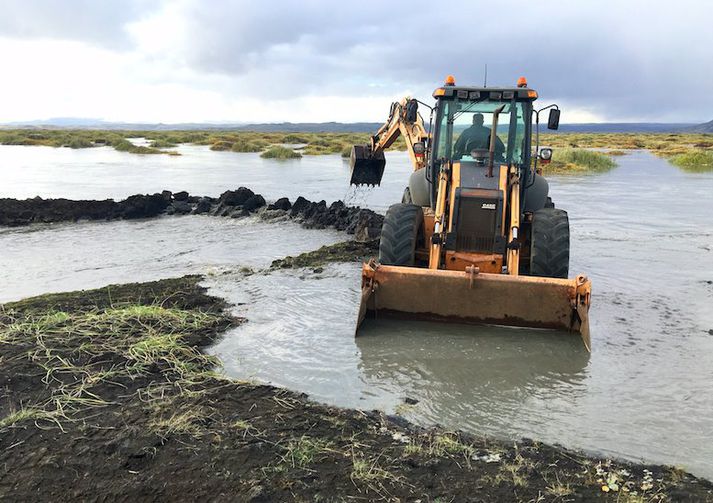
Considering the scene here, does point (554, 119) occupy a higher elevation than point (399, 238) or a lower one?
higher

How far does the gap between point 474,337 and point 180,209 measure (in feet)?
41.4

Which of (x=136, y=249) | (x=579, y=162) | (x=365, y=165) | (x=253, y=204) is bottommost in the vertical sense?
(x=136, y=249)

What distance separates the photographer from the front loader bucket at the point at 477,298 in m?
6.76

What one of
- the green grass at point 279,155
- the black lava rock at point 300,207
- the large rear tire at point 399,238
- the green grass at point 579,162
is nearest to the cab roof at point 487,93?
the large rear tire at point 399,238

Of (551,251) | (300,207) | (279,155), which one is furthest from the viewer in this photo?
(279,155)

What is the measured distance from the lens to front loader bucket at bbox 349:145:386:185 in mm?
14289

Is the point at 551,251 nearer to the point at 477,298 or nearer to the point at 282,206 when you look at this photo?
the point at 477,298

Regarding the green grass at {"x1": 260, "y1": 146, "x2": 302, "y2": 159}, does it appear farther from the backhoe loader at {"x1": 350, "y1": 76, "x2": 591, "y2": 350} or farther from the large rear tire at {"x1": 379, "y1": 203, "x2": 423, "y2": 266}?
the large rear tire at {"x1": 379, "y1": 203, "x2": 423, "y2": 266}

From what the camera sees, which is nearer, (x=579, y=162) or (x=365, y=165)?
(x=365, y=165)

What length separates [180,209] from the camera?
17.5 meters

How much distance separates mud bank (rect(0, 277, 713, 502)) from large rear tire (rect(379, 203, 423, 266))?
2.85 meters

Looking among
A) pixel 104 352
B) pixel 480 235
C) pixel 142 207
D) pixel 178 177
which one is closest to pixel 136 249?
pixel 142 207

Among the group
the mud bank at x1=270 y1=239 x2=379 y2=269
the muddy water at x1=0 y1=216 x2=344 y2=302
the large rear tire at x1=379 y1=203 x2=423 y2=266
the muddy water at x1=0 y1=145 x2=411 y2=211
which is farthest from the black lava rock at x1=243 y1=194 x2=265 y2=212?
the large rear tire at x1=379 y1=203 x2=423 y2=266

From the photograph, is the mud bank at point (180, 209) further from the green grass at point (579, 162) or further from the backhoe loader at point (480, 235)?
the green grass at point (579, 162)
